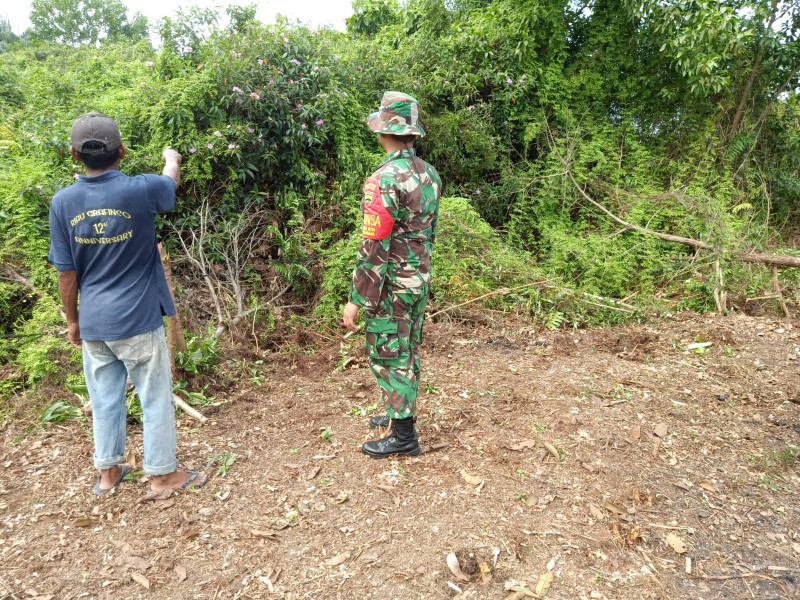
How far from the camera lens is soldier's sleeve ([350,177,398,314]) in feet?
9.08

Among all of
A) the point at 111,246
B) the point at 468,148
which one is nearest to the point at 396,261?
the point at 111,246

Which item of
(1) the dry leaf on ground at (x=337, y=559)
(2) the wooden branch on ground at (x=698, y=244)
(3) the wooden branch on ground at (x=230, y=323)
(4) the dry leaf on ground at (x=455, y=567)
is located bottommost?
(1) the dry leaf on ground at (x=337, y=559)

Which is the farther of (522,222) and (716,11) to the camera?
(522,222)

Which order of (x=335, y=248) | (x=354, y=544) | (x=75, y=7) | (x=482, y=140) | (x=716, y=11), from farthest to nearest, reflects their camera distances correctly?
(x=75, y=7), (x=482, y=140), (x=716, y=11), (x=335, y=248), (x=354, y=544)

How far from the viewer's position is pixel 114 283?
2.52 meters

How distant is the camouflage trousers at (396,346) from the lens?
2.99m

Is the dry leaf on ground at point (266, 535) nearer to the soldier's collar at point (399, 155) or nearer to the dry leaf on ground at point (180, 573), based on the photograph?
the dry leaf on ground at point (180, 573)

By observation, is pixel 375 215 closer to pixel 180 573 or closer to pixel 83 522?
pixel 180 573

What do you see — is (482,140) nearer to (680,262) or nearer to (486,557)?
(680,262)

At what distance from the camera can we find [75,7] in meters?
34.6

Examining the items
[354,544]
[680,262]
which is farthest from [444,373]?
[680,262]

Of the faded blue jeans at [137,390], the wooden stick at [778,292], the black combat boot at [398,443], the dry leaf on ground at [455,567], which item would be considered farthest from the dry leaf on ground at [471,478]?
the wooden stick at [778,292]

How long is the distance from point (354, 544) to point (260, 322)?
9.76 feet

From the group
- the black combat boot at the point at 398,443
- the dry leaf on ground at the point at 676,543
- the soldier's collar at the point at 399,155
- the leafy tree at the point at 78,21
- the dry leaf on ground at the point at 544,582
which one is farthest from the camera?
the leafy tree at the point at 78,21
